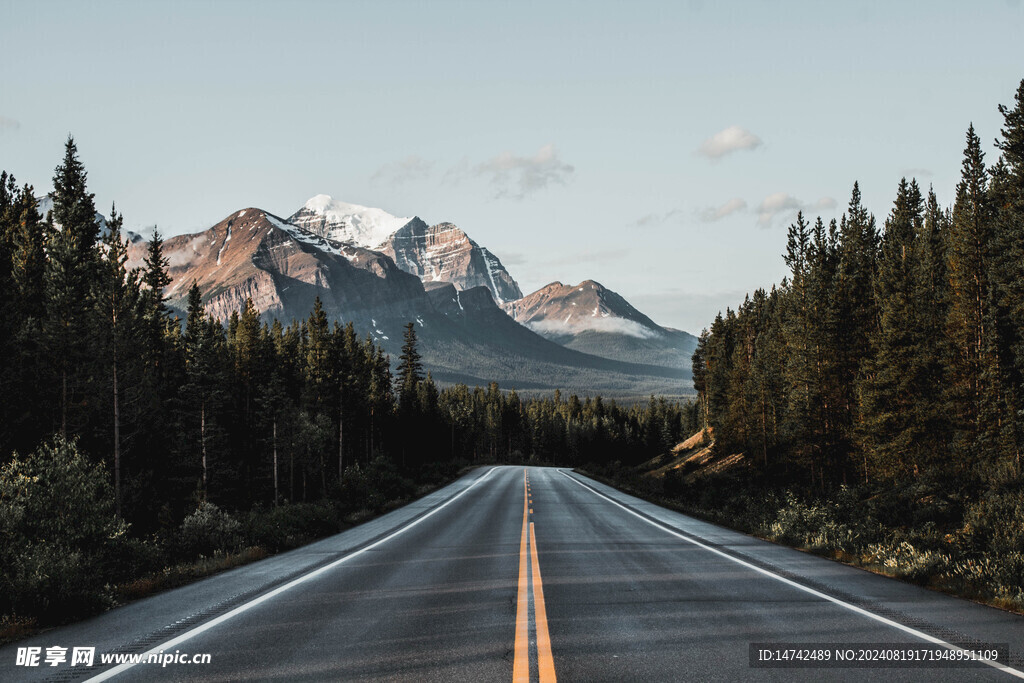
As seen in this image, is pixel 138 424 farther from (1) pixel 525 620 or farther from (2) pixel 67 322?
(1) pixel 525 620

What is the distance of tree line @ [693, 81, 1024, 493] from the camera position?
27406mm

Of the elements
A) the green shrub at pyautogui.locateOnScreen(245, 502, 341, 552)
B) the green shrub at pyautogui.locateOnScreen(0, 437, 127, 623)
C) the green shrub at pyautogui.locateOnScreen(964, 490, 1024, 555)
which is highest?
the green shrub at pyautogui.locateOnScreen(0, 437, 127, 623)

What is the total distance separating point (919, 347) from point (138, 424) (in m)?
40.7

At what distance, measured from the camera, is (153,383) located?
36.1 m

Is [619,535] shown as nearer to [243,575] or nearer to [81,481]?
[243,575]

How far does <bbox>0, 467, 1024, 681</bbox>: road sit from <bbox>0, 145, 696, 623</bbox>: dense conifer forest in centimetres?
212

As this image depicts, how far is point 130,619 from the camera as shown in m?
7.64

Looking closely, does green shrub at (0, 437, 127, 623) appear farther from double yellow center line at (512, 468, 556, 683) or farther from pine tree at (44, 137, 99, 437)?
pine tree at (44, 137, 99, 437)

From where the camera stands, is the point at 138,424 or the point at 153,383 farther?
the point at 153,383

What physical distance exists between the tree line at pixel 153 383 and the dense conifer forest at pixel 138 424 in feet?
0.36

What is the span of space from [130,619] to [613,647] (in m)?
5.77

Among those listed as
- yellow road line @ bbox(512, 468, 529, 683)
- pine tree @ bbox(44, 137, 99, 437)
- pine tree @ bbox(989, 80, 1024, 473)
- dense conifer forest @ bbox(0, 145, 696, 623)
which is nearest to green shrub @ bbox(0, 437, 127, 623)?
dense conifer forest @ bbox(0, 145, 696, 623)

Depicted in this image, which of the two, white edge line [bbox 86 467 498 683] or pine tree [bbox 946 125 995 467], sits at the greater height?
pine tree [bbox 946 125 995 467]

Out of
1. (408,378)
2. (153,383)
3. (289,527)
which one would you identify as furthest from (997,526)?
(408,378)
